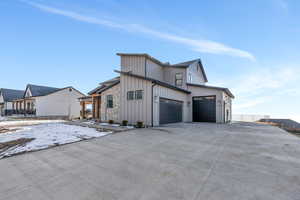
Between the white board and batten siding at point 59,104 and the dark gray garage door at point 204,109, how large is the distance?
67.9 feet

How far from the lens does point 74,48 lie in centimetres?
1608

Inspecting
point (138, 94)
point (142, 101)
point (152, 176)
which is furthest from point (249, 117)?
point (152, 176)

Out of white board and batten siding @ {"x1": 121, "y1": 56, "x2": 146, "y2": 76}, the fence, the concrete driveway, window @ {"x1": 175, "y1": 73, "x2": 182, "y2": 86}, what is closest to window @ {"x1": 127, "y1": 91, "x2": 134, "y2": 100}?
white board and batten siding @ {"x1": 121, "y1": 56, "x2": 146, "y2": 76}

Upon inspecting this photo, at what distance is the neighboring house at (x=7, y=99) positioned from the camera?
27.0 metres

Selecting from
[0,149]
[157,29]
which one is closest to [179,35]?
[157,29]

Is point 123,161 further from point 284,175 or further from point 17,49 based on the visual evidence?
point 17,49

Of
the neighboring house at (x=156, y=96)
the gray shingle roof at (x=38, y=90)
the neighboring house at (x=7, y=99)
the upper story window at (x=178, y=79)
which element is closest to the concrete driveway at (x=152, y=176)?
the neighboring house at (x=156, y=96)

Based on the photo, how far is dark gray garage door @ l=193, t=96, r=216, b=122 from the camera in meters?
13.2

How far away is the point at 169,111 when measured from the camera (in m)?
11.4

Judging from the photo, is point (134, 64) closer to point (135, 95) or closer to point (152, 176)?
point (135, 95)

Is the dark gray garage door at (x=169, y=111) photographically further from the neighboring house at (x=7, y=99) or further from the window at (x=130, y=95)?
the neighboring house at (x=7, y=99)

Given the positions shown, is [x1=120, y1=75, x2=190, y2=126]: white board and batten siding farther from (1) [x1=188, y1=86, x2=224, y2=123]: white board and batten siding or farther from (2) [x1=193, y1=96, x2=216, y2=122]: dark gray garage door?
(1) [x1=188, y1=86, x2=224, y2=123]: white board and batten siding

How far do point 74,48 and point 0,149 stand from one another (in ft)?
50.7

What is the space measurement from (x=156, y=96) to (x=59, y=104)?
23.0 metres
